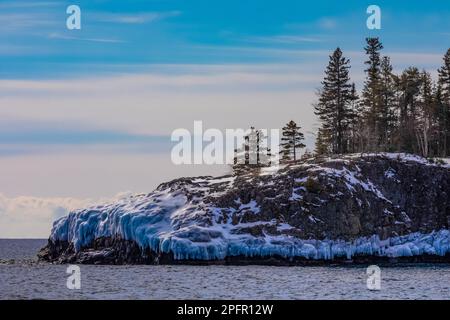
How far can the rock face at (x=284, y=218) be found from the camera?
Result: 84.9 metres

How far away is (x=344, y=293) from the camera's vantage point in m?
54.5

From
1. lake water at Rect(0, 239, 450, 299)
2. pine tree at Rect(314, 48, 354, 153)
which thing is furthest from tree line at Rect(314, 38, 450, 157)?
lake water at Rect(0, 239, 450, 299)

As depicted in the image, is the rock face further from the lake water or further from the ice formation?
the lake water

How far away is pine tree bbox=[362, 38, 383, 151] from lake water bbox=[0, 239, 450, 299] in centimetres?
5049

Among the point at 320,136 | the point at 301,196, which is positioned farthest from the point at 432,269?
the point at 320,136

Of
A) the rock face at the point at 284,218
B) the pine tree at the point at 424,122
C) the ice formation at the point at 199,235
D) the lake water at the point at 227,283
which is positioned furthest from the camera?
the pine tree at the point at 424,122

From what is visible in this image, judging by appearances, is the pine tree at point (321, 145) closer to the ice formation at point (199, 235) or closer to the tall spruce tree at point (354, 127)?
the tall spruce tree at point (354, 127)

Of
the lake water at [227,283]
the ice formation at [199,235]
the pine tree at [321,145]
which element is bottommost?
the lake water at [227,283]

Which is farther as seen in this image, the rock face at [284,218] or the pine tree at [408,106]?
the pine tree at [408,106]

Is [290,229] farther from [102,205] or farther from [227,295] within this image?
[227,295]

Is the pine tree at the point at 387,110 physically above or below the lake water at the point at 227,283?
above

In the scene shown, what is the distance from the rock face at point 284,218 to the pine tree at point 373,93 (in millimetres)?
26365

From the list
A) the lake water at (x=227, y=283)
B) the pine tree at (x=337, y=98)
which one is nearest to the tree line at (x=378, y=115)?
the pine tree at (x=337, y=98)

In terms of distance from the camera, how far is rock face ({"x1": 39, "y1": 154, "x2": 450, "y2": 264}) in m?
84.9
